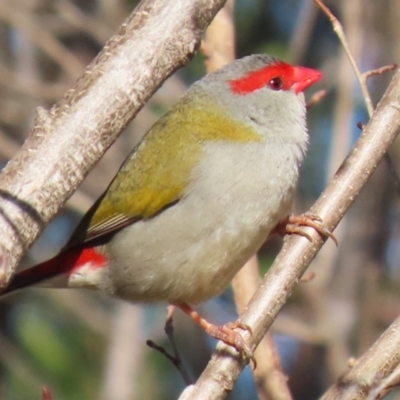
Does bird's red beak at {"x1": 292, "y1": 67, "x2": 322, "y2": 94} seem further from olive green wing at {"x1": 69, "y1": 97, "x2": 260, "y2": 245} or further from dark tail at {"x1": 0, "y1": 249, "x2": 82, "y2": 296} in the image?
dark tail at {"x1": 0, "y1": 249, "x2": 82, "y2": 296}

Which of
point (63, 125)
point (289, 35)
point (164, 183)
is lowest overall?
point (63, 125)

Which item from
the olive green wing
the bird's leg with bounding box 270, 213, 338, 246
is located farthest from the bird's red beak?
the bird's leg with bounding box 270, 213, 338, 246

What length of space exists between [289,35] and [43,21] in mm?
2204

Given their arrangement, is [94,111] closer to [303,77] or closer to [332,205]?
[332,205]

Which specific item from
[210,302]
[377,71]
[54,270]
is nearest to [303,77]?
[377,71]

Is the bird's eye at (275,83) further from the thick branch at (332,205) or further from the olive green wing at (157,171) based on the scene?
the thick branch at (332,205)

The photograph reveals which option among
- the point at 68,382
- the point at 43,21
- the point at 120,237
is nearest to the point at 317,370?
the point at 68,382

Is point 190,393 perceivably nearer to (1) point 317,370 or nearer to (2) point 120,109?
(2) point 120,109

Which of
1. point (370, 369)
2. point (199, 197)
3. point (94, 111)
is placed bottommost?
point (370, 369)

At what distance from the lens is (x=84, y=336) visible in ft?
23.1

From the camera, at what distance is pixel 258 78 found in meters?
4.31

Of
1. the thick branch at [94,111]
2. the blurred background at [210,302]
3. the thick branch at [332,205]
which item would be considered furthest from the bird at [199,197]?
the blurred background at [210,302]

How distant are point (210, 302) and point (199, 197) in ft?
8.27

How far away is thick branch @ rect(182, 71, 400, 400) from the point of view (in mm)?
2855
